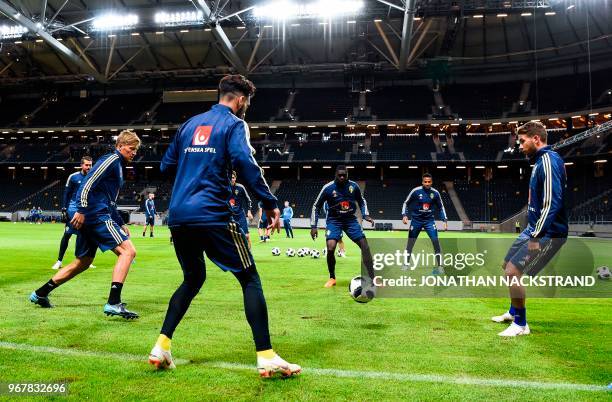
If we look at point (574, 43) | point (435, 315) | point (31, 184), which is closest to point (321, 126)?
point (574, 43)

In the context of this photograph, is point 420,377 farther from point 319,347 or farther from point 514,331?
point 514,331

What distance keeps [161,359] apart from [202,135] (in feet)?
6.16

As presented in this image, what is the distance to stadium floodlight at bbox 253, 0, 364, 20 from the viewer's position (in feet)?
123

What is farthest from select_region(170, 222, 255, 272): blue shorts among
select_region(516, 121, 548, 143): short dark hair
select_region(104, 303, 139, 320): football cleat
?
select_region(516, 121, 548, 143): short dark hair

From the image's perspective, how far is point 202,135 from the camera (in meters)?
3.93

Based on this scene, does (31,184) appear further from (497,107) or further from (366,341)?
(366,341)

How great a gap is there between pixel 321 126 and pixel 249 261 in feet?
173

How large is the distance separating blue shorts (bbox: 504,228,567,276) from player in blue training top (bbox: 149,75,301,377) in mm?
3152

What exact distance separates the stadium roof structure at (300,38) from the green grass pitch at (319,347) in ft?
Answer: 97.0

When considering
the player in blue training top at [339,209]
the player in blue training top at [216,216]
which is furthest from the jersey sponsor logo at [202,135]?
the player in blue training top at [339,209]

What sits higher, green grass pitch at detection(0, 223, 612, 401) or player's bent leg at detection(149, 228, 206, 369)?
player's bent leg at detection(149, 228, 206, 369)

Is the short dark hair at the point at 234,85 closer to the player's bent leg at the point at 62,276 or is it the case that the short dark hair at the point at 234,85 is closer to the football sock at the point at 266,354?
the football sock at the point at 266,354

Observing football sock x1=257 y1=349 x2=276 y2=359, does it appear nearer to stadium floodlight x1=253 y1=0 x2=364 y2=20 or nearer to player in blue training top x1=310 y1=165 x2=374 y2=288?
player in blue training top x1=310 y1=165 x2=374 y2=288

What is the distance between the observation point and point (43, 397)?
10.5ft
